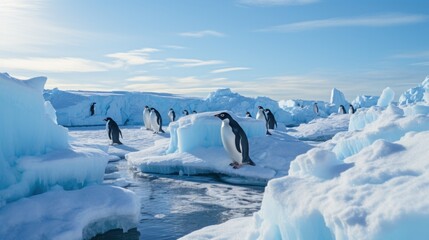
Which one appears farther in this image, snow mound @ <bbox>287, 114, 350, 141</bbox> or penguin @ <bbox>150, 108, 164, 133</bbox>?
snow mound @ <bbox>287, 114, 350, 141</bbox>

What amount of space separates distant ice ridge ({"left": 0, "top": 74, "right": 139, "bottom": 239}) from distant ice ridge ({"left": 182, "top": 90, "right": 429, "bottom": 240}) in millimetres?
3008

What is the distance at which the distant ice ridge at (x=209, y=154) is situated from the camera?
11539 millimetres

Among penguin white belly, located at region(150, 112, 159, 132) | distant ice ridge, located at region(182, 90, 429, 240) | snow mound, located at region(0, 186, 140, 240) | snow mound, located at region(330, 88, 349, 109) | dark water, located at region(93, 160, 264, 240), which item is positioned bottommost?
dark water, located at region(93, 160, 264, 240)

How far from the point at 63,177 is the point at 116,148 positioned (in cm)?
1064

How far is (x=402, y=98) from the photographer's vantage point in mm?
40688

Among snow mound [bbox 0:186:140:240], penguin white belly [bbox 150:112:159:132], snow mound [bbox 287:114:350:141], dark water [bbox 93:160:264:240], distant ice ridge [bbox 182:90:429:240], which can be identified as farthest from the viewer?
snow mound [bbox 287:114:350:141]

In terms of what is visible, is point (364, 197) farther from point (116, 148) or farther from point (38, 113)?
point (116, 148)

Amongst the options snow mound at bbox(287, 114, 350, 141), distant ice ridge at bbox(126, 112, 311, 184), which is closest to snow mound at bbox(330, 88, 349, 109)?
snow mound at bbox(287, 114, 350, 141)

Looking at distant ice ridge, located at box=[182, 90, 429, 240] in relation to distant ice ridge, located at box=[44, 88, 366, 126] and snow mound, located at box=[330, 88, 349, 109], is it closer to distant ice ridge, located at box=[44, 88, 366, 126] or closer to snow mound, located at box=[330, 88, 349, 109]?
distant ice ridge, located at box=[44, 88, 366, 126]

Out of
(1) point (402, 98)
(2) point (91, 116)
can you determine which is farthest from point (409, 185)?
(1) point (402, 98)

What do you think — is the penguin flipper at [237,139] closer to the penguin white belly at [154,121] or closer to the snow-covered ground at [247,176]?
the snow-covered ground at [247,176]

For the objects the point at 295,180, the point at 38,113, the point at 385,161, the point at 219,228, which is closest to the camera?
the point at 385,161

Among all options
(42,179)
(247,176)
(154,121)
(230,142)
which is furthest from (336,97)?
(42,179)

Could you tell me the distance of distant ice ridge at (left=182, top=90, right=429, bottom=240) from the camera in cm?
283
